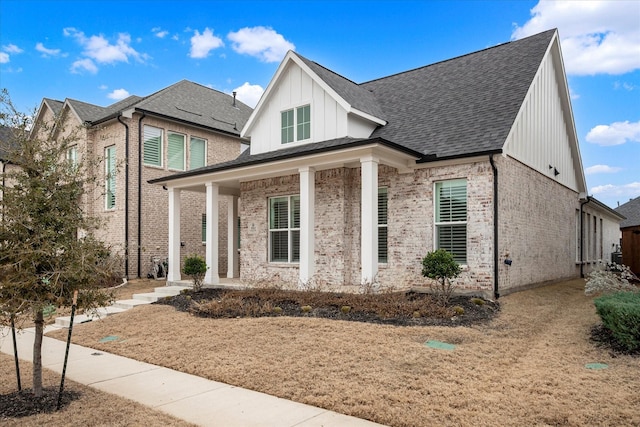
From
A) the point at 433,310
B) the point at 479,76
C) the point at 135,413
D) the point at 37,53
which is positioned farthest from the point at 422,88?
the point at 37,53

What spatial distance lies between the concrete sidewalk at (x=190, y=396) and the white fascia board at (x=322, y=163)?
604cm

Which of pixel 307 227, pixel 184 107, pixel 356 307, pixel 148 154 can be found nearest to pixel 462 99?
pixel 307 227

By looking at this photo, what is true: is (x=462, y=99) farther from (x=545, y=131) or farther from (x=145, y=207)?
(x=145, y=207)

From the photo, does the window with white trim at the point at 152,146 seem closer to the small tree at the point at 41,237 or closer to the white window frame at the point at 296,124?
the white window frame at the point at 296,124

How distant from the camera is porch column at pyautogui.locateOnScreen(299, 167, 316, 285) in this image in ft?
36.2

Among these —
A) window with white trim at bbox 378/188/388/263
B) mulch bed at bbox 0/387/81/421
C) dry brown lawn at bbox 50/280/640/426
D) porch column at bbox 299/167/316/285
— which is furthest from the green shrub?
mulch bed at bbox 0/387/81/421

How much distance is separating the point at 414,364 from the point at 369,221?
15.4ft

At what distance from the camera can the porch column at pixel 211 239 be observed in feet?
44.4

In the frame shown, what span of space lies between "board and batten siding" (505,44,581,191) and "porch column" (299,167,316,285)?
4.79 m

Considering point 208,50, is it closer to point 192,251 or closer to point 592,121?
point 192,251

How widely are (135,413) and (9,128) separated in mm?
3568

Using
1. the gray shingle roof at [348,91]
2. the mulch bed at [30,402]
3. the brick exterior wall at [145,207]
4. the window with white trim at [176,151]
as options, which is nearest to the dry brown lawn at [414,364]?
the mulch bed at [30,402]

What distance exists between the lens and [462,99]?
12.6 m

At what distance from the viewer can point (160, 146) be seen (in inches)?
709
